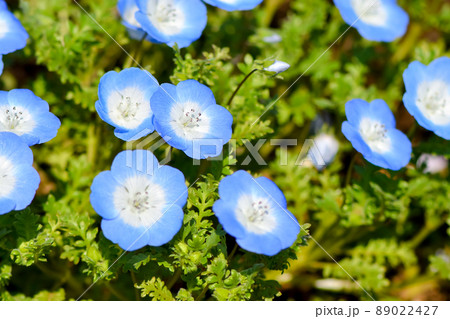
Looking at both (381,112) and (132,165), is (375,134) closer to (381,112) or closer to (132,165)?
(381,112)

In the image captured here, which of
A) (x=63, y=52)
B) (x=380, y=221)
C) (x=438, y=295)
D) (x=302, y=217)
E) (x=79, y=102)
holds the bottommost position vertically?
(x=438, y=295)

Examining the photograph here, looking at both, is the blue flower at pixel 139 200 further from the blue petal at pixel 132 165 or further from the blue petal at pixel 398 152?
the blue petal at pixel 398 152

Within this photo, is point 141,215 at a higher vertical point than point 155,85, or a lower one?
lower

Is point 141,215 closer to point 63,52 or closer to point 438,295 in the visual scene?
point 63,52

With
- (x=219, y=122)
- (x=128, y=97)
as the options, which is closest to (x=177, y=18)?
(x=128, y=97)

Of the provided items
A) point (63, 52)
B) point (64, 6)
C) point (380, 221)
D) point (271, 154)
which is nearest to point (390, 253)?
point (380, 221)

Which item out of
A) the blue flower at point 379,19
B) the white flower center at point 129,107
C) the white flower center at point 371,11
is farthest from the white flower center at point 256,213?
the white flower center at point 371,11
